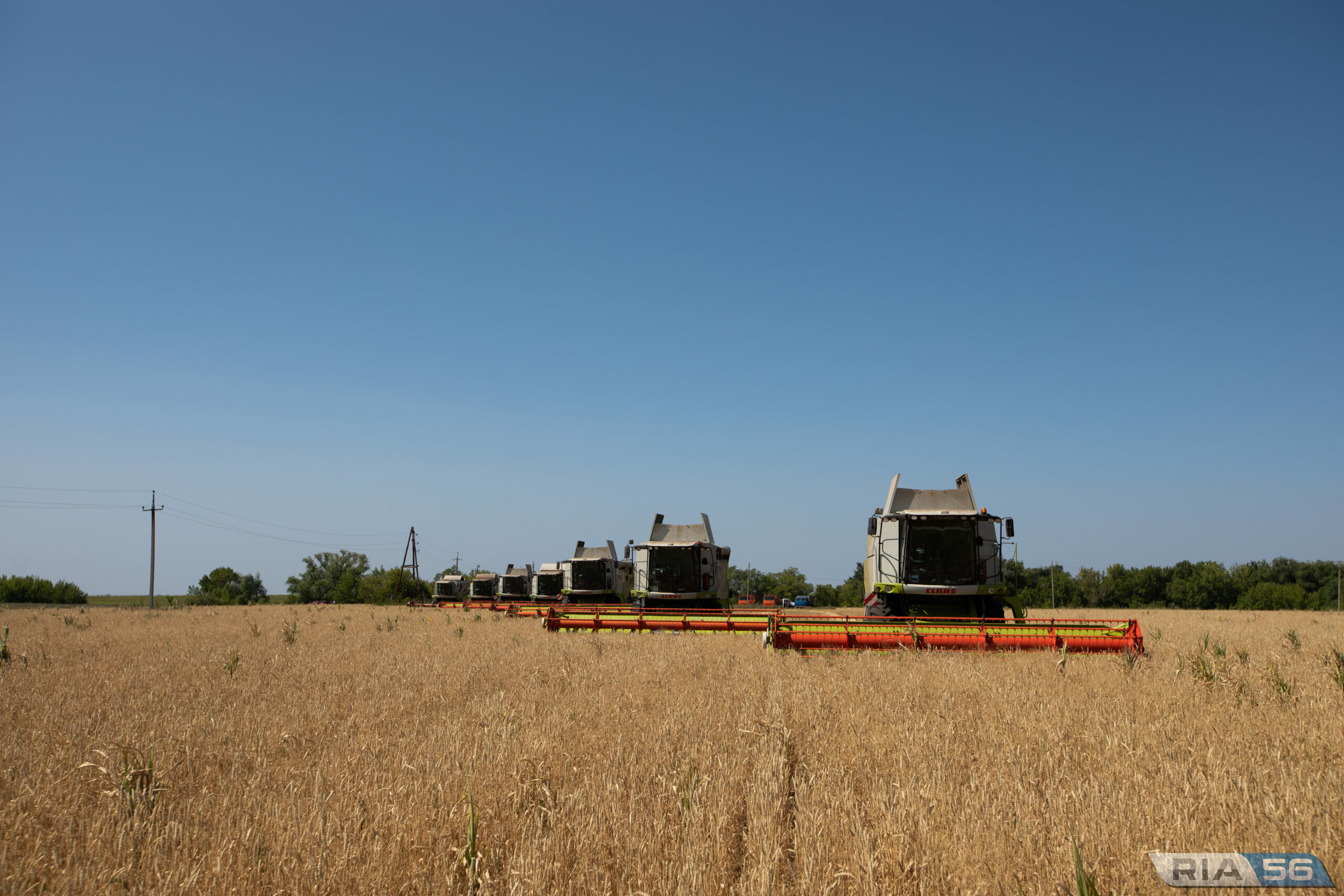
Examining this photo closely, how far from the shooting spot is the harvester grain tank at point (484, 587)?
141 feet

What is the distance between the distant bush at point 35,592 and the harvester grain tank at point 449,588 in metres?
48.1

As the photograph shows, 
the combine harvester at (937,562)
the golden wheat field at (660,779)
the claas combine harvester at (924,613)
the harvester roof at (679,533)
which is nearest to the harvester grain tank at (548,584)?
the harvester roof at (679,533)

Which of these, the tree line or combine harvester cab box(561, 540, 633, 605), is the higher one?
combine harvester cab box(561, 540, 633, 605)

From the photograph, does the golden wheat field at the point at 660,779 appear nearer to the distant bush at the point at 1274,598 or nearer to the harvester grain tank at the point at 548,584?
the harvester grain tank at the point at 548,584

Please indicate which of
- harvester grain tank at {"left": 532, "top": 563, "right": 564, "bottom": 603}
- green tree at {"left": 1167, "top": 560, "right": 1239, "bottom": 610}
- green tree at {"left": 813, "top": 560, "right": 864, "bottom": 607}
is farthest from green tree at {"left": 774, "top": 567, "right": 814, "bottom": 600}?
harvester grain tank at {"left": 532, "top": 563, "right": 564, "bottom": 603}

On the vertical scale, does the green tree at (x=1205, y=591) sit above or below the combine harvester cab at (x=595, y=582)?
below

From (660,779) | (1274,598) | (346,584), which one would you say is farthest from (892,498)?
(346,584)

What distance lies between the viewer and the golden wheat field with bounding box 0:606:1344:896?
2.92 m

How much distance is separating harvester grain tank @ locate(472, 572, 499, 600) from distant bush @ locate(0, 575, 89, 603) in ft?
182

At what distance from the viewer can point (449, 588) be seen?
50.2 meters

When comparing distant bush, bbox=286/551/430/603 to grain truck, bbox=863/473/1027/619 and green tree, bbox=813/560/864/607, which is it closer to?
green tree, bbox=813/560/864/607

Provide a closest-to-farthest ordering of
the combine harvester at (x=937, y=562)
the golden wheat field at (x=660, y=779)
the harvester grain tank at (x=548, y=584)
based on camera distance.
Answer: the golden wheat field at (x=660, y=779) < the combine harvester at (x=937, y=562) < the harvester grain tank at (x=548, y=584)

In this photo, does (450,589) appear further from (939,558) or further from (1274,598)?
(1274,598)

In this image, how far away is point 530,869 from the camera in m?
2.86
